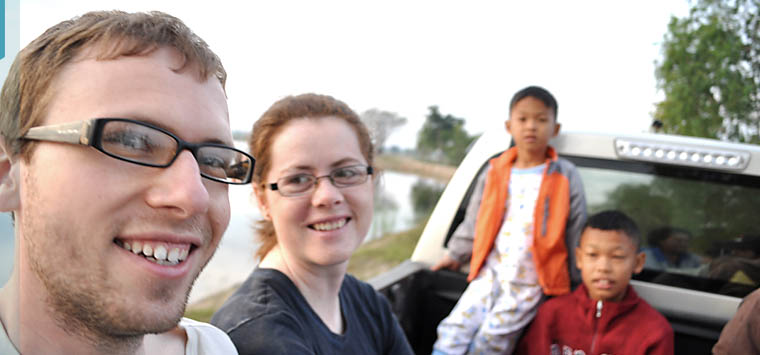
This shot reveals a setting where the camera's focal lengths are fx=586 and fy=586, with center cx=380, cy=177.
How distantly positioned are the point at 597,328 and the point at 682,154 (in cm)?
97

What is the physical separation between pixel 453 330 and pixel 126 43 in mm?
2382

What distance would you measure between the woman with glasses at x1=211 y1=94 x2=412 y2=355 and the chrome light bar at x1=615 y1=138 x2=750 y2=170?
1710 millimetres

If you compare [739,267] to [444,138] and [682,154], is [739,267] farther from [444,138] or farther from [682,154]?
[444,138]

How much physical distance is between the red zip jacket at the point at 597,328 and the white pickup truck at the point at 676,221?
6.6 inches

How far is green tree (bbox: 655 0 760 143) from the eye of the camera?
6.58 m

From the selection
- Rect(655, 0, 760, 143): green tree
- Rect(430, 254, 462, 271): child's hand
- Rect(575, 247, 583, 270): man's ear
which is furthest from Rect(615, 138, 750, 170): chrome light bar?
Rect(655, 0, 760, 143): green tree

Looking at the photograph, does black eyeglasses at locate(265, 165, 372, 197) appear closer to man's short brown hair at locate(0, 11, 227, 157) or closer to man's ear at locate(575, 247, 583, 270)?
man's short brown hair at locate(0, 11, 227, 157)

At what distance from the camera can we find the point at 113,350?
91 centimetres

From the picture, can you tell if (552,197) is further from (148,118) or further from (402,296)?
(148,118)

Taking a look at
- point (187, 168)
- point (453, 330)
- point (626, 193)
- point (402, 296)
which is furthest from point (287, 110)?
point (626, 193)

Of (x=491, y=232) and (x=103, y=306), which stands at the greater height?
(x=103, y=306)

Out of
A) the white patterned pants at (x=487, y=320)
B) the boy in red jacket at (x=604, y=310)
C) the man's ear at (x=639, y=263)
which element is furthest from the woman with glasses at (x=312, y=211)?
the man's ear at (x=639, y=263)

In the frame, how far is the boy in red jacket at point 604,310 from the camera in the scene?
258 centimetres

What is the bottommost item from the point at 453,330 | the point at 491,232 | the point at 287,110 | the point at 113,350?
the point at 453,330
